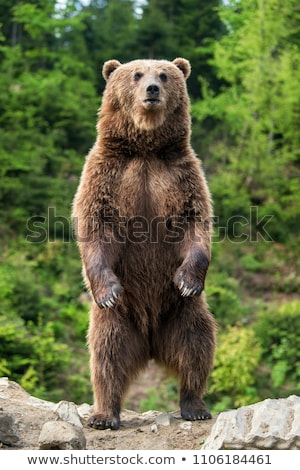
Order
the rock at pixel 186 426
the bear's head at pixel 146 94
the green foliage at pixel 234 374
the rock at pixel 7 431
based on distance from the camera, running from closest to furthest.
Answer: the rock at pixel 7 431
the rock at pixel 186 426
the bear's head at pixel 146 94
the green foliage at pixel 234 374

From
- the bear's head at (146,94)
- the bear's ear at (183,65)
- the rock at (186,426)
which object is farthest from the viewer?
the bear's ear at (183,65)

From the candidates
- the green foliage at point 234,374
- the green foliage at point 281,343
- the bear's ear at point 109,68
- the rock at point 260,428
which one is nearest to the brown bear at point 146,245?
the bear's ear at point 109,68

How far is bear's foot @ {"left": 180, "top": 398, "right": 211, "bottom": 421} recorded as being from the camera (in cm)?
586

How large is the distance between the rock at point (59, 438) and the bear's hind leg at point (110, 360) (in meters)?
0.92

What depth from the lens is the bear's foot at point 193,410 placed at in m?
5.86

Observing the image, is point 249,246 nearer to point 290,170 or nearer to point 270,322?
point 290,170

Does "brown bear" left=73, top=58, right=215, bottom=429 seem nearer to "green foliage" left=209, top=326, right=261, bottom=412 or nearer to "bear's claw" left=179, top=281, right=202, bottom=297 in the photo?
"bear's claw" left=179, top=281, right=202, bottom=297

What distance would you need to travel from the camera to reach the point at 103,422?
568 centimetres

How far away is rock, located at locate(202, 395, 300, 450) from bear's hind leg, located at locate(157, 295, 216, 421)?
2.93 ft

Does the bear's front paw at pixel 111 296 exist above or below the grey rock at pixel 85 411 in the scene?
above

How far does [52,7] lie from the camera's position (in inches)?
910

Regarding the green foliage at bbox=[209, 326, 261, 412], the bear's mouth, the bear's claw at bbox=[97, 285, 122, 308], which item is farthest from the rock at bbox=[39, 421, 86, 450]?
the green foliage at bbox=[209, 326, 261, 412]

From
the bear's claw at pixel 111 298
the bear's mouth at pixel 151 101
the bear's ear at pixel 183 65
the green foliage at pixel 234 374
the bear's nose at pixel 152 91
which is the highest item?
the bear's ear at pixel 183 65

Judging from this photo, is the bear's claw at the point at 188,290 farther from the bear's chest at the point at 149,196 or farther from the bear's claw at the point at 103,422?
the bear's claw at the point at 103,422
